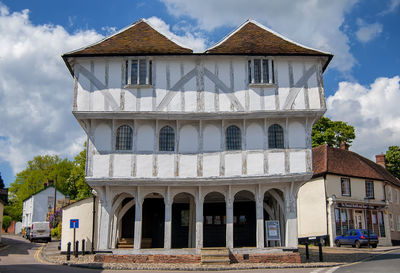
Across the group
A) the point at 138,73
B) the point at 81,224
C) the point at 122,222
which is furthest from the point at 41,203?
the point at 138,73

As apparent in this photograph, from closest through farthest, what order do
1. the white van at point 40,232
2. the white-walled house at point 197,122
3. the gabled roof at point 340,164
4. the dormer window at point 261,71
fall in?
the white-walled house at point 197,122 < the dormer window at point 261,71 < the gabled roof at point 340,164 < the white van at point 40,232

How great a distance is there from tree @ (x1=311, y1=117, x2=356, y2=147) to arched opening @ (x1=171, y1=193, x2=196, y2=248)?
24.1 metres

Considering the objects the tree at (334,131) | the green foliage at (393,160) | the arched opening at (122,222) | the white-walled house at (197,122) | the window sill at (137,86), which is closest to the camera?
the white-walled house at (197,122)

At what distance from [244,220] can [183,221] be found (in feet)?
11.4

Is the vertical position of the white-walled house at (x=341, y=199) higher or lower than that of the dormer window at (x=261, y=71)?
lower

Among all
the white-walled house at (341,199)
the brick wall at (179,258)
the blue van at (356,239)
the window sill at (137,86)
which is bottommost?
the brick wall at (179,258)

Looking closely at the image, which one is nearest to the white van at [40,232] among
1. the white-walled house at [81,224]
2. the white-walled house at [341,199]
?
the white-walled house at [81,224]

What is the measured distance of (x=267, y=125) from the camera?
21.6 metres

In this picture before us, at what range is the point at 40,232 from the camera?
138 feet

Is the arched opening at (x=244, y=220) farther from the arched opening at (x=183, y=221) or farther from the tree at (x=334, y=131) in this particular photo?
the tree at (x=334, y=131)

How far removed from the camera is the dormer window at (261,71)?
2167cm

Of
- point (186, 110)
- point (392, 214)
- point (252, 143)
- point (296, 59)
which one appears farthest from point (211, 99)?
point (392, 214)

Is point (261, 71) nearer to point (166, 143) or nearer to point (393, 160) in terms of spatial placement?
point (166, 143)

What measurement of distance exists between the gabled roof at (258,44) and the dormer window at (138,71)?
3.13m
